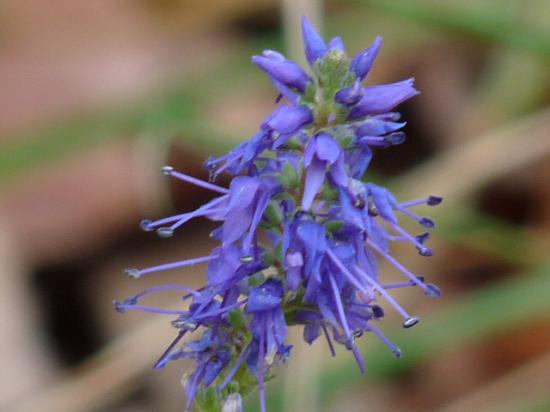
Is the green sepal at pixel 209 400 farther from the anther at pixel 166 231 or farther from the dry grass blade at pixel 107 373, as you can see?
the dry grass blade at pixel 107 373

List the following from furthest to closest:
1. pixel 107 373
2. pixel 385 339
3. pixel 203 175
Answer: pixel 203 175
pixel 107 373
pixel 385 339

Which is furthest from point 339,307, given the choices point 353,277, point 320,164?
point 320,164

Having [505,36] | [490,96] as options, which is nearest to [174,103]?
[505,36]

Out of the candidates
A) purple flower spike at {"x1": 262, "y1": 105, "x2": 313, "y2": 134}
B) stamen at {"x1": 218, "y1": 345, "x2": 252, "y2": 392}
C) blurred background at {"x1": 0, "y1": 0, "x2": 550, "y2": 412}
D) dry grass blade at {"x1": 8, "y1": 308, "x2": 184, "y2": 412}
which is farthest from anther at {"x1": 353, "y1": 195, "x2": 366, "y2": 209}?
dry grass blade at {"x1": 8, "y1": 308, "x2": 184, "y2": 412}

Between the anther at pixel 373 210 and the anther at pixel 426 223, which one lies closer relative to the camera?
the anther at pixel 373 210

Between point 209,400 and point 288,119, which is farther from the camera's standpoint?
point 209,400

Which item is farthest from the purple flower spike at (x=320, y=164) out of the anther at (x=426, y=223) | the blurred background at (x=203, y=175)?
the blurred background at (x=203, y=175)

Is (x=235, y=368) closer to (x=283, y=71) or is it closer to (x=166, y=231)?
(x=166, y=231)
